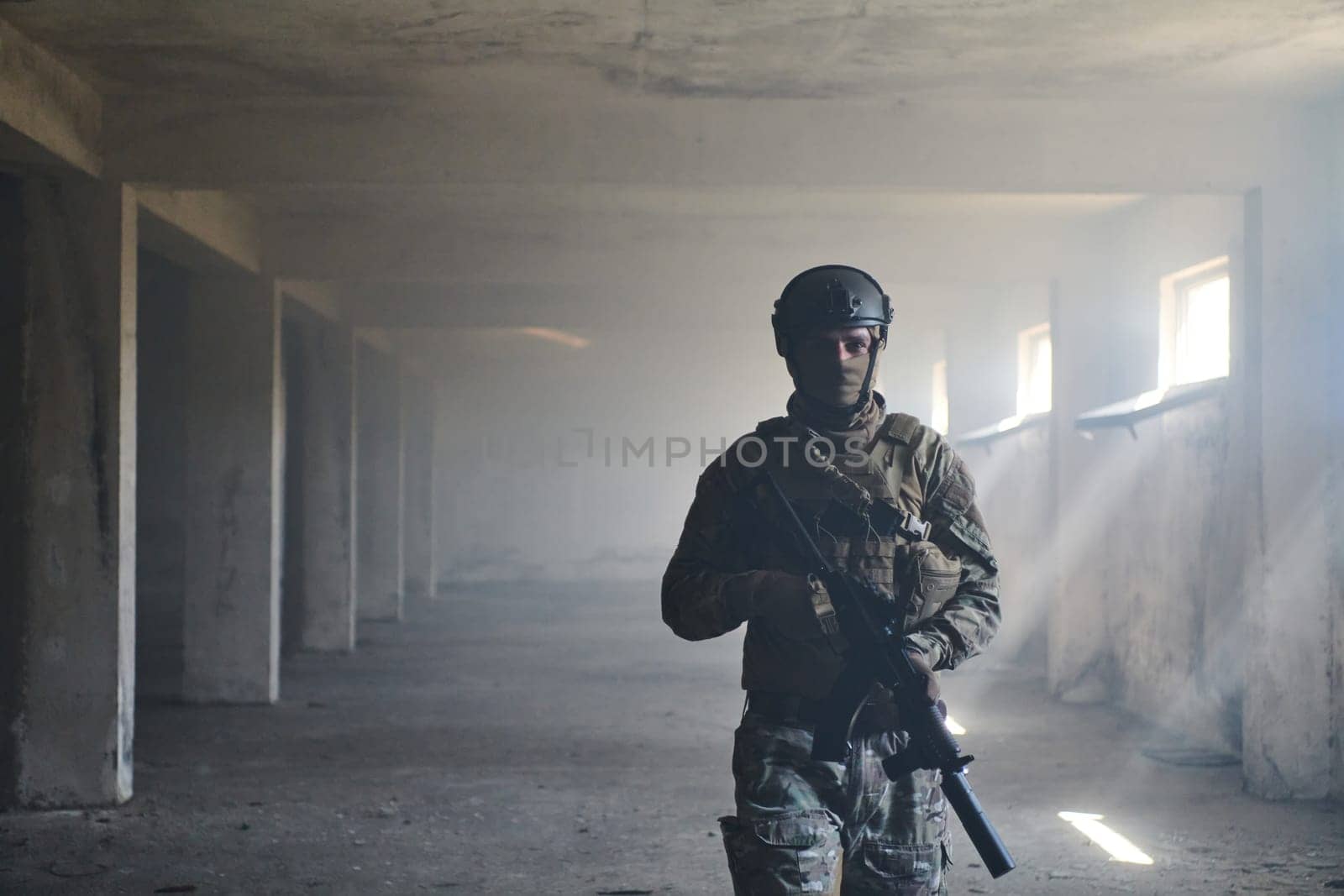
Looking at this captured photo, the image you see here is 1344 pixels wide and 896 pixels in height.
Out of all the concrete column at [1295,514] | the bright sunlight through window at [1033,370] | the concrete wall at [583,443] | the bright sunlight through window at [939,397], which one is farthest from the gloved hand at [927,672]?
the concrete wall at [583,443]

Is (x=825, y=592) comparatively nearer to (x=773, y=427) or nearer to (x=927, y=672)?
(x=927, y=672)

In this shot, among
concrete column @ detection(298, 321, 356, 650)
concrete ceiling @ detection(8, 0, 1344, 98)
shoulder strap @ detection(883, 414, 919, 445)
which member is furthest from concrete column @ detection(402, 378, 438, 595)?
shoulder strap @ detection(883, 414, 919, 445)

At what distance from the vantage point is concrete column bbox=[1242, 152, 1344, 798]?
603 centimetres

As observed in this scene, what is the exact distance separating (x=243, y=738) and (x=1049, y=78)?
5.48 meters

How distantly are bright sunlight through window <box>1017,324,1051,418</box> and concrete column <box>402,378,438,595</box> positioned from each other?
840cm

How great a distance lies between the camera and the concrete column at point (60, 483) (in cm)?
573

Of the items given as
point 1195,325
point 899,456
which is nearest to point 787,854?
point 899,456

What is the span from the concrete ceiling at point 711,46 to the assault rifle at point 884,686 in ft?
8.93

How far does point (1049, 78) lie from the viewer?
5.63 m

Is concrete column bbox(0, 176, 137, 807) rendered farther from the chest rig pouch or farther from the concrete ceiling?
the chest rig pouch

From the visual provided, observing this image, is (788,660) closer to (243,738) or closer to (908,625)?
(908,625)

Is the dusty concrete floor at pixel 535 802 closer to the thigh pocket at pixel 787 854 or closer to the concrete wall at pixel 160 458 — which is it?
the thigh pocket at pixel 787 854

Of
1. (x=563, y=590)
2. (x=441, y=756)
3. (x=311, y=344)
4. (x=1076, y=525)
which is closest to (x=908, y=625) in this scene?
(x=441, y=756)

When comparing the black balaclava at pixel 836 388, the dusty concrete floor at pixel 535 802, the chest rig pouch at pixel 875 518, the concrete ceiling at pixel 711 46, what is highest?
the concrete ceiling at pixel 711 46
